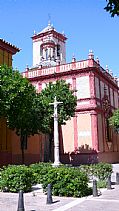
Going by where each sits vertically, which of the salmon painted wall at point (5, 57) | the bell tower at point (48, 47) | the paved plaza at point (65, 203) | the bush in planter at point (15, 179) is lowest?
the paved plaza at point (65, 203)

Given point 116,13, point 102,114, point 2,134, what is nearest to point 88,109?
point 102,114

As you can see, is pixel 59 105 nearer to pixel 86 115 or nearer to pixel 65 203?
pixel 86 115

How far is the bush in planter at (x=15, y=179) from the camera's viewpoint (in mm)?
12430

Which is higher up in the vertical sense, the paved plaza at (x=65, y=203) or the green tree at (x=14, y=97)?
the green tree at (x=14, y=97)

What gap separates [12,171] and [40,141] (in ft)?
59.2

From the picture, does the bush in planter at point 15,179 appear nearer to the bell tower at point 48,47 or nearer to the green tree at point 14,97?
the green tree at point 14,97

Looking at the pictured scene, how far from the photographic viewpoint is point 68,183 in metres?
11.4

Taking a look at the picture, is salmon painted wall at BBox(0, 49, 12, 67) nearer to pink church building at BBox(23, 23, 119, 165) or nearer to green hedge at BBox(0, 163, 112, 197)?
pink church building at BBox(23, 23, 119, 165)

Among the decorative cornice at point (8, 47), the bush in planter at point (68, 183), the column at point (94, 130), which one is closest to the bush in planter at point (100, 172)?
the bush in planter at point (68, 183)

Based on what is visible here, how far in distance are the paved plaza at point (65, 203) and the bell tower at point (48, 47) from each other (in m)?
33.0

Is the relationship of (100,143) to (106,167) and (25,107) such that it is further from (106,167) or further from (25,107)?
(106,167)

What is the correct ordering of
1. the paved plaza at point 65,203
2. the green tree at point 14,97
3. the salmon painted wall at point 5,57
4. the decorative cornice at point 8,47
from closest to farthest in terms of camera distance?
the paved plaza at point 65,203, the green tree at point 14,97, the decorative cornice at point 8,47, the salmon painted wall at point 5,57

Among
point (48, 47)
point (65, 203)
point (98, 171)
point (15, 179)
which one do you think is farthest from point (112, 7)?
point (48, 47)

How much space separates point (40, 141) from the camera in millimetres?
30688
